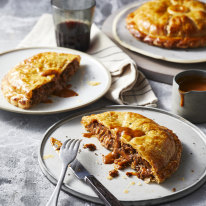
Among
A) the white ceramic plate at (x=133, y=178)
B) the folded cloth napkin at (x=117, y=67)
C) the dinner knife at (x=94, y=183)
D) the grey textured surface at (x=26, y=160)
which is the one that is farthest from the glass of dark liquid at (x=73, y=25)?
the dinner knife at (x=94, y=183)

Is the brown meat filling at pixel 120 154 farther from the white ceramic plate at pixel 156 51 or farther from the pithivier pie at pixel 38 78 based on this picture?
the white ceramic plate at pixel 156 51

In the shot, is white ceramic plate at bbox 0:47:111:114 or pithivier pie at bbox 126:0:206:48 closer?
white ceramic plate at bbox 0:47:111:114

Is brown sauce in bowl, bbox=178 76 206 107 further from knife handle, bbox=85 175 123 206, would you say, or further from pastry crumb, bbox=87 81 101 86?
knife handle, bbox=85 175 123 206

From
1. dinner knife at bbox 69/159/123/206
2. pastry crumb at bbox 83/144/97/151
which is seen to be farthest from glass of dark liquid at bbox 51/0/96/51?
dinner knife at bbox 69/159/123/206

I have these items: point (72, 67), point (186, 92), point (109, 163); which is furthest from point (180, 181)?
point (72, 67)

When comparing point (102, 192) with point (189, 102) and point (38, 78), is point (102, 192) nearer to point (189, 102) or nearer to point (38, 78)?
point (189, 102)

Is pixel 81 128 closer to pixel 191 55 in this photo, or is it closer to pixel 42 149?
pixel 42 149
